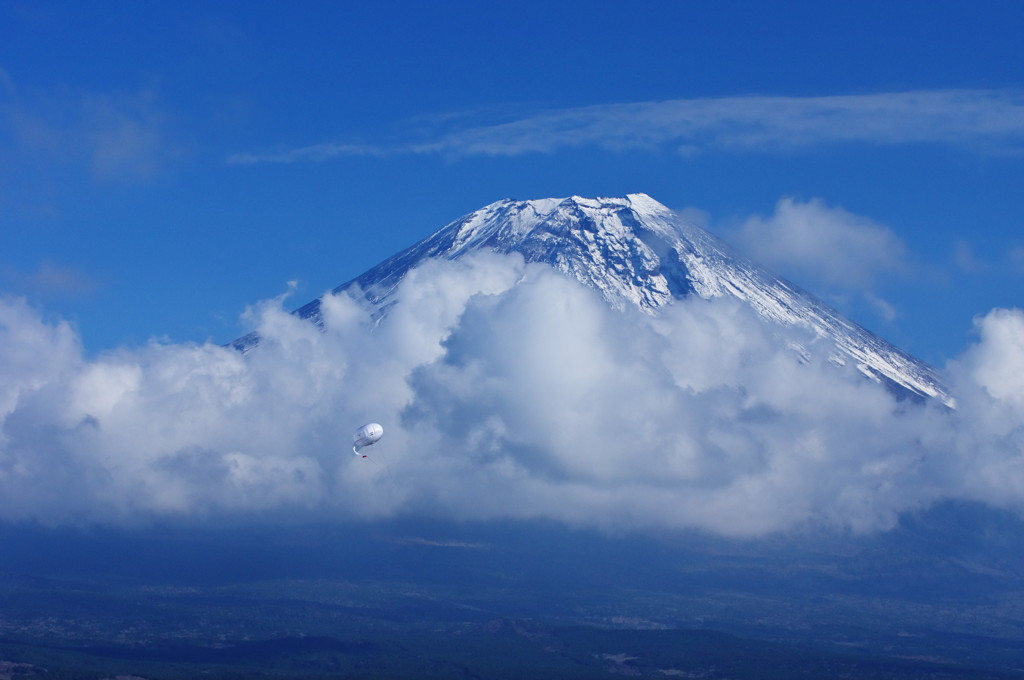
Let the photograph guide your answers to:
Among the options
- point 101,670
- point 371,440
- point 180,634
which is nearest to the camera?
point 101,670

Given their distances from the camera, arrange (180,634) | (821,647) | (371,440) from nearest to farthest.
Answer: (371,440)
(180,634)
(821,647)

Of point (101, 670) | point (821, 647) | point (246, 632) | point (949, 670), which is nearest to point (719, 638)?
point (821, 647)

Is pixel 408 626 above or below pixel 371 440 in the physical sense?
below

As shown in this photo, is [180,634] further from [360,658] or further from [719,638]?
[719,638]

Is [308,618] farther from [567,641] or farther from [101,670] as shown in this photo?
[101,670]

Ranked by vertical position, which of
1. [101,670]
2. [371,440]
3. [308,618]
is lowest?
[101,670]

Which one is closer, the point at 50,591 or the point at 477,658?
the point at 477,658

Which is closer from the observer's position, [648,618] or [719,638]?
[719,638]

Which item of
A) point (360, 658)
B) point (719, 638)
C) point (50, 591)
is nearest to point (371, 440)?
point (360, 658)

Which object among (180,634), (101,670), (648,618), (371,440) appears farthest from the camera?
(648,618)
